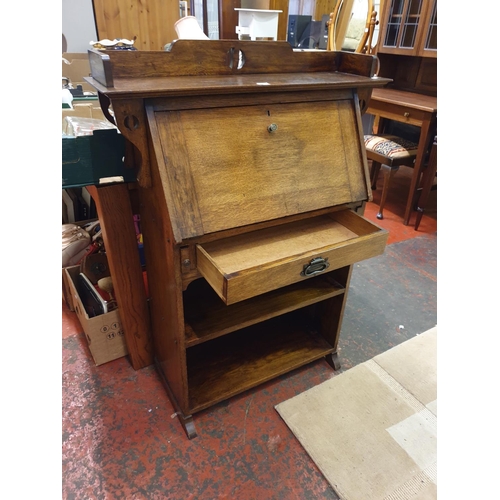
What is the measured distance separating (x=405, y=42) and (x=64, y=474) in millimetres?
3648

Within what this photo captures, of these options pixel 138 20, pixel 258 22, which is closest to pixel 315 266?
pixel 258 22

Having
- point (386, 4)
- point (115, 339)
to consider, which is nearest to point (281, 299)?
point (115, 339)

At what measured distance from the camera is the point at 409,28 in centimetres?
314

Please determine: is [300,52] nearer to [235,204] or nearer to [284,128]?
[284,128]

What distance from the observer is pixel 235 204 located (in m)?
1.09

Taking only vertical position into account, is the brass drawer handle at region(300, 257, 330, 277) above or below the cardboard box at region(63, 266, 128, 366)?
above

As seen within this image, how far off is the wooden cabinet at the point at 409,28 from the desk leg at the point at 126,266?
9.08 feet

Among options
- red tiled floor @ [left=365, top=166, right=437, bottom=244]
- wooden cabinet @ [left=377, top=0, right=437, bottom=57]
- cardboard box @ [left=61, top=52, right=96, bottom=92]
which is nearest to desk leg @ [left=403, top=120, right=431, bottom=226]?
red tiled floor @ [left=365, top=166, right=437, bottom=244]

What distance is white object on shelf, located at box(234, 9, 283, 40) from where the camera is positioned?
2722 millimetres

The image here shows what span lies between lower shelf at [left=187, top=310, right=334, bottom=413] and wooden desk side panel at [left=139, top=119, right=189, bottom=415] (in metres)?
0.11

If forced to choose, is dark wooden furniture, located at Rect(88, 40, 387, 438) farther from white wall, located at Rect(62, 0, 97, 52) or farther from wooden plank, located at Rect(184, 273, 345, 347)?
white wall, located at Rect(62, 0, 97, 52)

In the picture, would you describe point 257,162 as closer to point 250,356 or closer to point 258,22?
point 250,356

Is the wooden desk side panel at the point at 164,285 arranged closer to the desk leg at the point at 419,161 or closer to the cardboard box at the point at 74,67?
the cardboard box at the point at 74,67

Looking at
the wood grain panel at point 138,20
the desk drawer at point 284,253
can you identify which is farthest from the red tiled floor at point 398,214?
the wood grain panel at point 138,20
